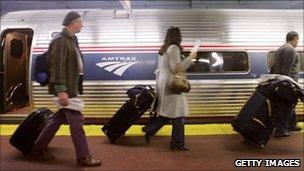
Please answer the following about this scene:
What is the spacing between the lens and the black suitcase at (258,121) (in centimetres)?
557

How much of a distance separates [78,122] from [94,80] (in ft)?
9.12

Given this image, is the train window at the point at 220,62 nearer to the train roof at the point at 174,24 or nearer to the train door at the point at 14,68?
the train roof at the point at 174,24

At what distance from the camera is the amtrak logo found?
24.3 ft

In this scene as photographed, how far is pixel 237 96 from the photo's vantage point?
751 cm

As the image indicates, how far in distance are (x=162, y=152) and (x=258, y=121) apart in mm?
1400

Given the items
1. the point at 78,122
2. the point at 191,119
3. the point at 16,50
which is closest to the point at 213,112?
the point at 191,119

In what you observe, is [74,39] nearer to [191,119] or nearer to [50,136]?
[50,136]

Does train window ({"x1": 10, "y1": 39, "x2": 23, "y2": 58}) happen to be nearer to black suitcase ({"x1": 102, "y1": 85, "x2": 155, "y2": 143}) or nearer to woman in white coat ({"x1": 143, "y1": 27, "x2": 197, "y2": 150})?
→ black suitcase ({"x1": 102, "y1": 85, "x2": 155, "y2": 143})

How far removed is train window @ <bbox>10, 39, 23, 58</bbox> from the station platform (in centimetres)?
243

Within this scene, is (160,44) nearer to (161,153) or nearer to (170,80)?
(170,80)
